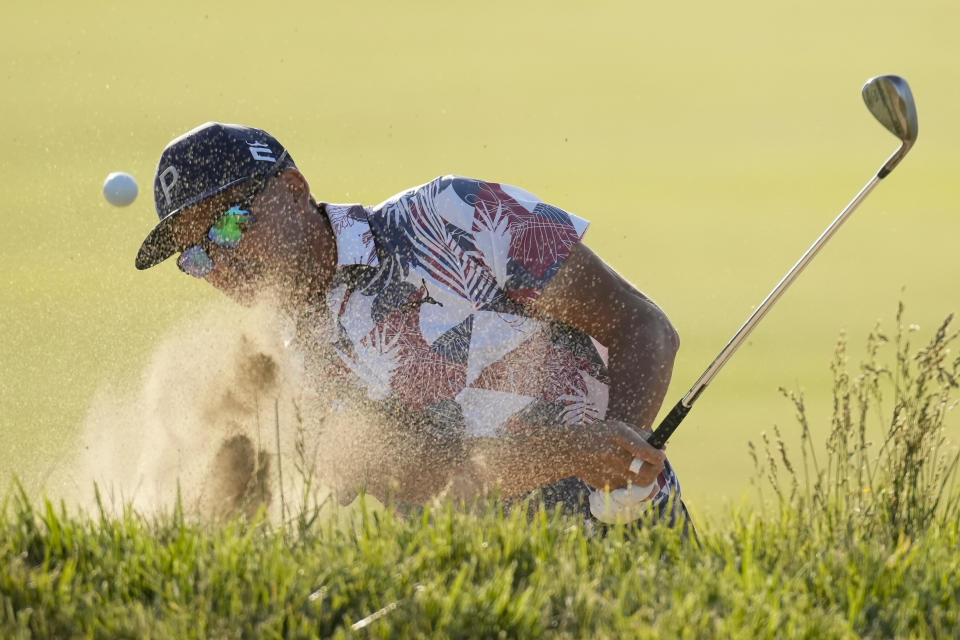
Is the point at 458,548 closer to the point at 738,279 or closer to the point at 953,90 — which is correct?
the point at 738,279

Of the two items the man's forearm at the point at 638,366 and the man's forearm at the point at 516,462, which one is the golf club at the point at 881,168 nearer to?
the man's forearm at the point at 638,366

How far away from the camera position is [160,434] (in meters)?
4.05

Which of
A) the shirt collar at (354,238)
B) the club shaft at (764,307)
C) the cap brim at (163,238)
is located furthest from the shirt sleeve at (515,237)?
the cap brim at (163,238)

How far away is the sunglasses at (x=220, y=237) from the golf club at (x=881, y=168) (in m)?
1.23

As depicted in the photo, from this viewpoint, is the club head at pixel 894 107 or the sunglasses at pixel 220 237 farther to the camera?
the sunglasses at pixel 220 237

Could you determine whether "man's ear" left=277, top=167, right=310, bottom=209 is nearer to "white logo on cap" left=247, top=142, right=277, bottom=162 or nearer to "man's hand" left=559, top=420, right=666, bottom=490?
"white logo on cap" left=247, top=142, right=277, bottom=162

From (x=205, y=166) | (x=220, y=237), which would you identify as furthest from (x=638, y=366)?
(x=205, y=166)

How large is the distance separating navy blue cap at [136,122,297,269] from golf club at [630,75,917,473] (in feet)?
4.14

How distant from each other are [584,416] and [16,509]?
1.48 metres

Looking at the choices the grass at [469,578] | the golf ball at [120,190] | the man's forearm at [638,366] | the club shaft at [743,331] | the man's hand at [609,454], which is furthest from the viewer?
the golf ball at [120,190]

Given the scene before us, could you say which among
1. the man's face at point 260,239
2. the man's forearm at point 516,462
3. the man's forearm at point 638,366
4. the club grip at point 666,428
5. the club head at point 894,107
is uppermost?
the club head at point 894,107

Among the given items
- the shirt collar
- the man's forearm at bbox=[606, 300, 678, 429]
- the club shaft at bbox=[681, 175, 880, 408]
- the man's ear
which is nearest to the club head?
the club shaft at bbox=[681, 175, 880, 408]

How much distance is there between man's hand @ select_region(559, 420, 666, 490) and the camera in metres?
3.25

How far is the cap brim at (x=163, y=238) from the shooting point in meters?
3.59
